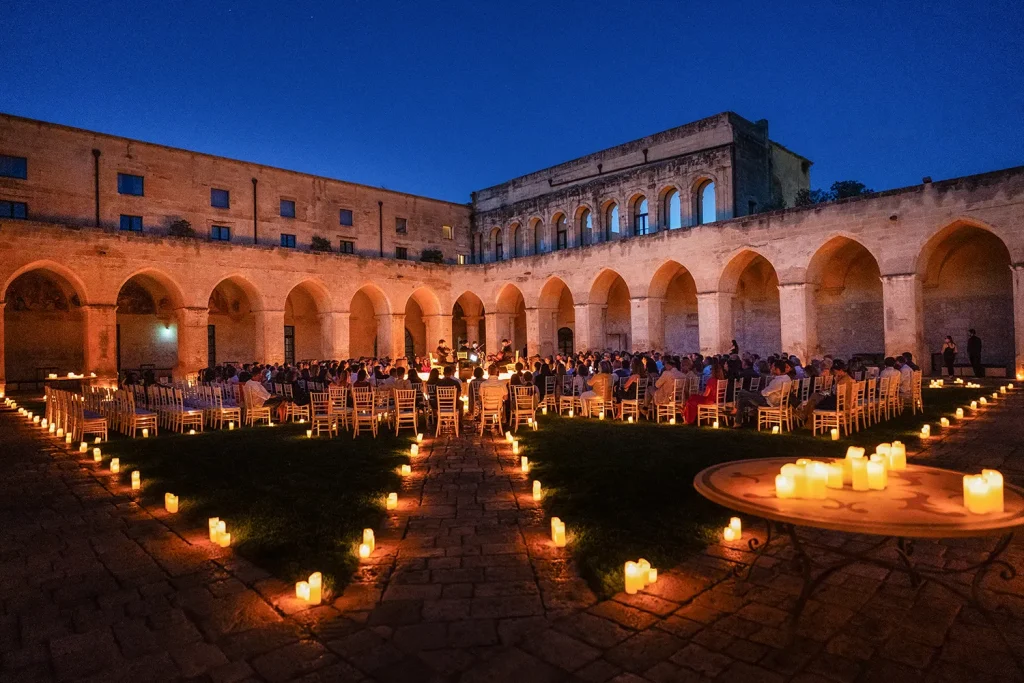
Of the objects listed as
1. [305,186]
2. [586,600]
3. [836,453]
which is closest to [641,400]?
[836,453]

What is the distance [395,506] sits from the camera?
6.43 m

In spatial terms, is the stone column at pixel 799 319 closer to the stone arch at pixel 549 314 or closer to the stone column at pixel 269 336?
the stone arch at pixel 549 314

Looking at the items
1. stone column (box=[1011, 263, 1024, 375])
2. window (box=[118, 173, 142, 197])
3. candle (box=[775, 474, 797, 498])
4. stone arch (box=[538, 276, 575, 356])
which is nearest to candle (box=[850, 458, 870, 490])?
candle (box=[775, 474, 797, 498])

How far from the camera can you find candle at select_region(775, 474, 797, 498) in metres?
3.54

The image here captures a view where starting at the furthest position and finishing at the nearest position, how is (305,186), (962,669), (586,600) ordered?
(305,186) → (586,600) → (962,669)

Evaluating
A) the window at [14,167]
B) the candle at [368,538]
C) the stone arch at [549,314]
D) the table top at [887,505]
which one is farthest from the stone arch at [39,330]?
the table top at [887,505]

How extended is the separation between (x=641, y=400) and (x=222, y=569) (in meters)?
10.4

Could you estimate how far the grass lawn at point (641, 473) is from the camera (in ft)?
16.4

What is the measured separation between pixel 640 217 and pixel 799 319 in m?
9.79

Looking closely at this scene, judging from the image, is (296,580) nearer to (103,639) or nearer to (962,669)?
(103,639)

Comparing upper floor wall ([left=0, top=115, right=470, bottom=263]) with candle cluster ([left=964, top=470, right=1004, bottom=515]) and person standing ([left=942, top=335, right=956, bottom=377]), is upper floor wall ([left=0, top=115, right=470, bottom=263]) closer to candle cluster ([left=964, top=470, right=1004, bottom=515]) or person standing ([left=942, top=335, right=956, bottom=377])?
person standing ([left=942, top=335, right=956, bottom=377])

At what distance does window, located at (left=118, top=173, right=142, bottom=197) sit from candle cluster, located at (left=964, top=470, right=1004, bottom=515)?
28892mm

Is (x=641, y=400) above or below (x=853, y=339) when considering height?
below

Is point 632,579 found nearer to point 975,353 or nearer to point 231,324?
point 975,353
